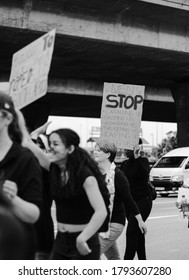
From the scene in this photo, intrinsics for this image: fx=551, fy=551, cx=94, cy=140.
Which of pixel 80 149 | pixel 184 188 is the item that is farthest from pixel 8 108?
pixel 184 188

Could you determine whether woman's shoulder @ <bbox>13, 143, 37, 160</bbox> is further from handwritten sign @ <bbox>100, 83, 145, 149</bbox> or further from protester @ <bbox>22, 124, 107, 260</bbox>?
handwritten sign @ <bbox>100, 83, 145, 149</bbox>

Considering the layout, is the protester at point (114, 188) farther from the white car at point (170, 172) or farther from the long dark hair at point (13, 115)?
the white car at point (170, 172)

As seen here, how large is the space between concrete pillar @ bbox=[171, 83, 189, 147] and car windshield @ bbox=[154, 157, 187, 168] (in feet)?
27.6

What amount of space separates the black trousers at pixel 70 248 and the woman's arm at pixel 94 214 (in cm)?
7

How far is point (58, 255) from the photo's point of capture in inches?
139

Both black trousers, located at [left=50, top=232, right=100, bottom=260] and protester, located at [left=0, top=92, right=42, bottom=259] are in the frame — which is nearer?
protester, located at [left=0, top=92, right=42, bottom=259]

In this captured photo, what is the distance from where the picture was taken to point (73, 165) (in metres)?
3.51

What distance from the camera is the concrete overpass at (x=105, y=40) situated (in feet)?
60.9

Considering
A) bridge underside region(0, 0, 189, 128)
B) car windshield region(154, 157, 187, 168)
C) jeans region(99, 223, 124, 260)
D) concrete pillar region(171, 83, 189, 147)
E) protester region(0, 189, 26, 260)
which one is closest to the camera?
protester region(0, 189, 26, 260)

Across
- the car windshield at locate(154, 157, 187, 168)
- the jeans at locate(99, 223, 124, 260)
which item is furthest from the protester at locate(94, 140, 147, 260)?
the car windshield at locate(154, 157, 187, 168)

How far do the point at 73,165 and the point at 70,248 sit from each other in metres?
0.52

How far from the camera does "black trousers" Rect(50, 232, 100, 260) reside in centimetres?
346

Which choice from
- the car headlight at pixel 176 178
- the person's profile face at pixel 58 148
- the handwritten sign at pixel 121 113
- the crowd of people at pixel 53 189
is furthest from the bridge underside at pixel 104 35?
the person's profile face at pixel 58 148
